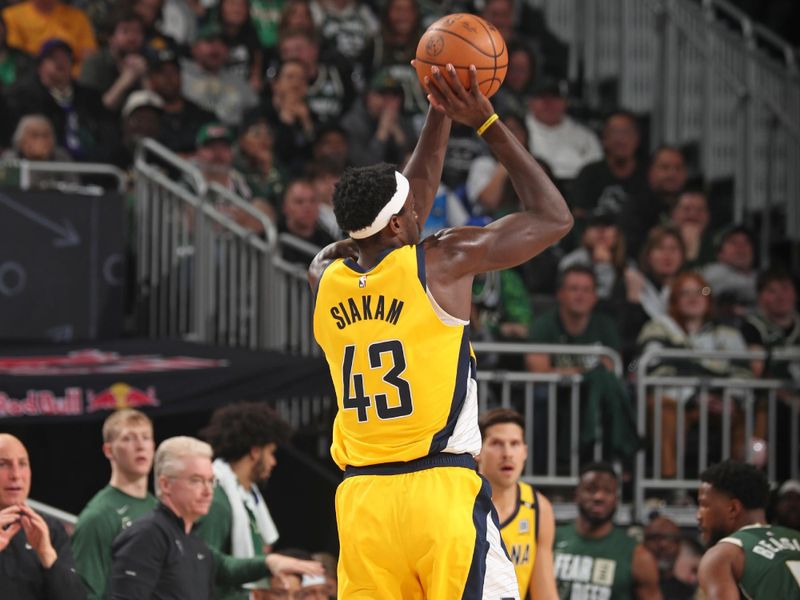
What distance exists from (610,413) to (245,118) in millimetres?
4990

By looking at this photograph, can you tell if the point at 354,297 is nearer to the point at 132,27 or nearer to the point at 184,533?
the point at 184,533

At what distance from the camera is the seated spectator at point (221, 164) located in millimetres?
12703

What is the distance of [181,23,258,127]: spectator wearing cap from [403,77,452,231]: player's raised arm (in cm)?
798

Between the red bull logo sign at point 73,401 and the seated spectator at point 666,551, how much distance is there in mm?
3526

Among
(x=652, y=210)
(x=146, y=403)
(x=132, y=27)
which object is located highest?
(x=132, y=27)

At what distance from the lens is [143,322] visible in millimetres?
12297

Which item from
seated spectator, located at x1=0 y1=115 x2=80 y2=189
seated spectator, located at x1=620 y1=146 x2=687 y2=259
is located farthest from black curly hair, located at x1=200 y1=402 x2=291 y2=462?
seated spectator, located at x1=620 y1=146 x2=687 y2=259

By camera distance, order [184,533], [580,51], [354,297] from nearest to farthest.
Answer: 1. [354,297]
2. [184,533]
3. [580,51]

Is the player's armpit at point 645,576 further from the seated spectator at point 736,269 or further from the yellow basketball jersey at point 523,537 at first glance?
the seated spectator at point 736,269

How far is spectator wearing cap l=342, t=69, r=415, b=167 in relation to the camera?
13992 millimetres

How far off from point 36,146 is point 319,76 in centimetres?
385

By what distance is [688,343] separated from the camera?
11977mm

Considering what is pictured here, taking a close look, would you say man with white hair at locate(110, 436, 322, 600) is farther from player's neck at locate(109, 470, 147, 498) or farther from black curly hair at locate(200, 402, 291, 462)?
black curly hair at locate(200, 402, 291, 462)

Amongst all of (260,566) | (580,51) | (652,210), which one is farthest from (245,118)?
(260,566)
